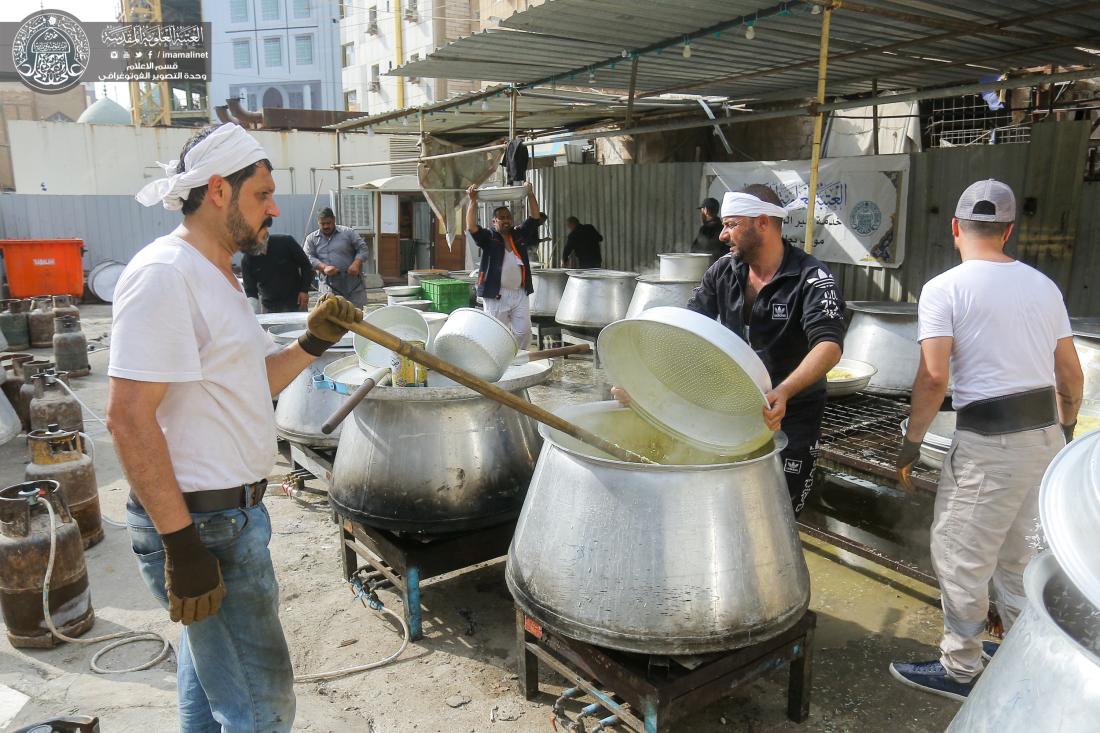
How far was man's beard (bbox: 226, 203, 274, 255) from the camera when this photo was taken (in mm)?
1951

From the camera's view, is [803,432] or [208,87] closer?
[803,432]

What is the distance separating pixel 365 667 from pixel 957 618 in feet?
7.53

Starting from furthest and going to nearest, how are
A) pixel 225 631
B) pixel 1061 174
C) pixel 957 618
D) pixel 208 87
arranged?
pixel 208 87 < pixel 1061 174 < pixel 957 618 < pixel 225 631

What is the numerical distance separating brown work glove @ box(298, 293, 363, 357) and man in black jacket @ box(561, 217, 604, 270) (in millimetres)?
8607

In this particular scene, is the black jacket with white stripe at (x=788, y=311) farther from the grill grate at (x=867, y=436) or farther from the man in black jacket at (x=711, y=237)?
the man in black jacket at (x=711, y=237)

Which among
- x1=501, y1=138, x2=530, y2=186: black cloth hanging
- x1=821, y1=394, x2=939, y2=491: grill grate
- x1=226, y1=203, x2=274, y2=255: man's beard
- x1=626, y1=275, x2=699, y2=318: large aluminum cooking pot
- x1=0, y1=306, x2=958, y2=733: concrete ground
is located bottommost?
x1=0, y1=306, x2=958, y2=733: concrete ground

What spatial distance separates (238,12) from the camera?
46125 mm

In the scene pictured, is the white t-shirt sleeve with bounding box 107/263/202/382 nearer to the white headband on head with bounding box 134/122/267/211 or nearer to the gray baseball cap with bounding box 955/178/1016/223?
the white headband on head with bounding box 134/122/267/211

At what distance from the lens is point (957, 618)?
2.74m

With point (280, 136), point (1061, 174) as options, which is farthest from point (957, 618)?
point (280, 136)

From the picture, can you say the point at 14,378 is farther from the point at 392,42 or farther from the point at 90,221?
the point at 392,42

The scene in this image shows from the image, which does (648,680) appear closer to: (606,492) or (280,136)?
(606,492)

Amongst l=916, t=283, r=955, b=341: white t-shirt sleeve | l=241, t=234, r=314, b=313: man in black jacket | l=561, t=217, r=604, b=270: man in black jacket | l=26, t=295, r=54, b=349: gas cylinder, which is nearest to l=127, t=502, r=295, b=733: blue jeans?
l=916, t=283, r=955, b=341: white t-shirt sleeve

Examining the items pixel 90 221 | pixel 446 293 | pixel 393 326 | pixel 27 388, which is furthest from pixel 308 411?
pixel 90 221
